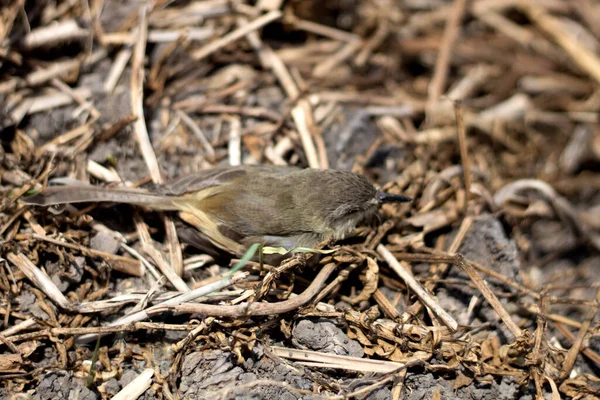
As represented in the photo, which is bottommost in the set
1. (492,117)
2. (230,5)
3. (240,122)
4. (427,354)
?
(427,354)

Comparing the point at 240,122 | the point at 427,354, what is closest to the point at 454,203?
the point at 427,354

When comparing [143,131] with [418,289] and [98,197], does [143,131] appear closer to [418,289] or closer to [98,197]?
[98,197]

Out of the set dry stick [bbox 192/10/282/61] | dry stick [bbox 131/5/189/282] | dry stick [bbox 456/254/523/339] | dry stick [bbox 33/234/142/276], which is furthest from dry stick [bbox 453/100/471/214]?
dry stick [bbox 33/234/142/276]

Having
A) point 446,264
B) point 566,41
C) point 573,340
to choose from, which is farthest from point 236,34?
point 573,340

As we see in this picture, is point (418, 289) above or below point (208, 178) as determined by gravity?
below

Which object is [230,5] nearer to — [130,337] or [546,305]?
[130,337]

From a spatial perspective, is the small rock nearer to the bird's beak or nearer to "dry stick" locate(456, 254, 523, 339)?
"dry stick" locate(456, 254, 523, 339)
